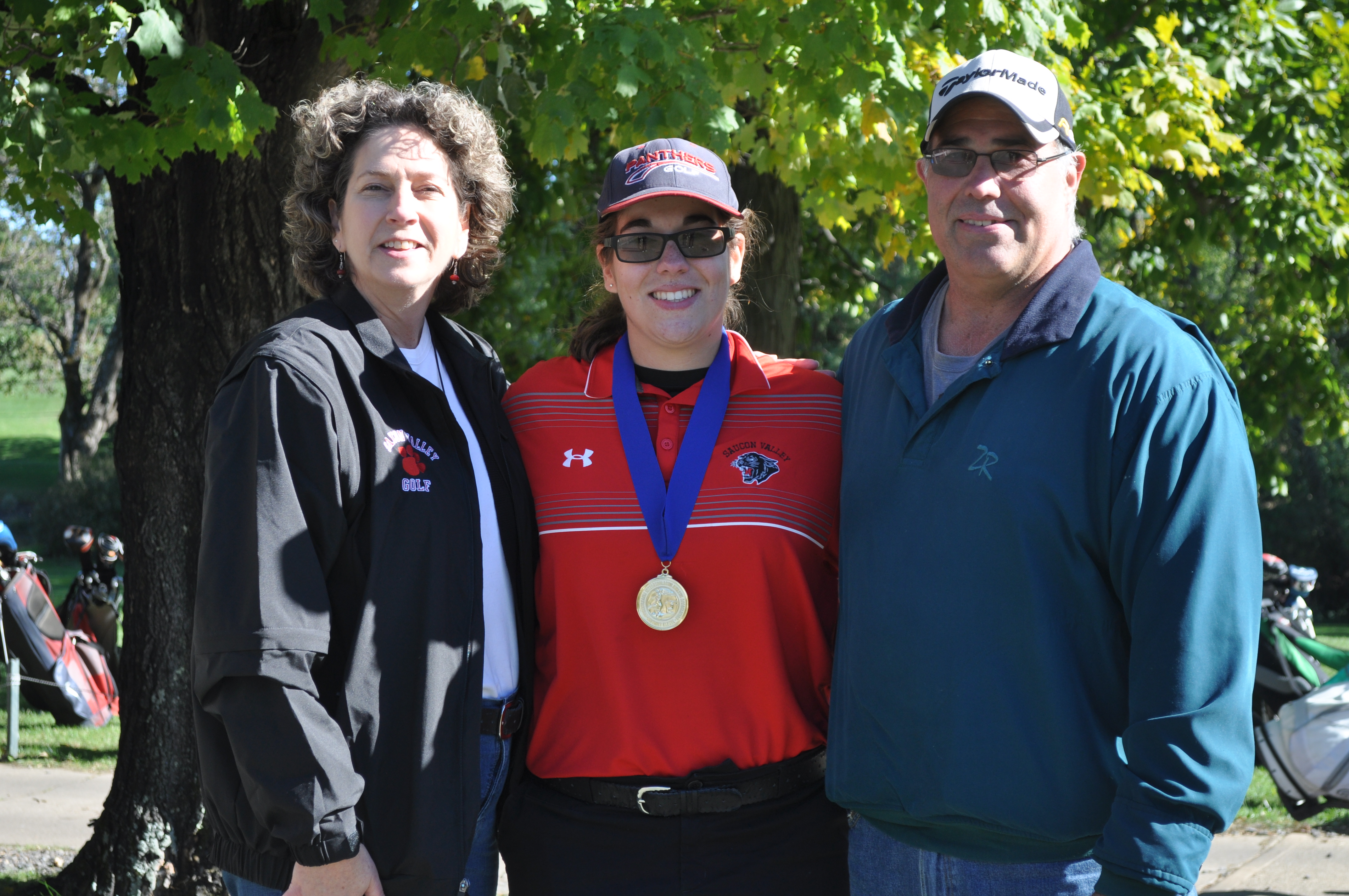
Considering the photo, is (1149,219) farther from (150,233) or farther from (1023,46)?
(150,233)

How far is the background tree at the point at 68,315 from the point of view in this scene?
23.3 metres

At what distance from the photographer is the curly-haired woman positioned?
2.17 metres

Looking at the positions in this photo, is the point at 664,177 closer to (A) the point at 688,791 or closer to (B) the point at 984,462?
(B) the point at 984,462

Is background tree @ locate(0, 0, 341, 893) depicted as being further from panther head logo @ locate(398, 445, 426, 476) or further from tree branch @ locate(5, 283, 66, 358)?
tree branch @ locate(5, 283, 66, 358)

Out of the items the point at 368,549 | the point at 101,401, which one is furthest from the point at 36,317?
the point at 368,549

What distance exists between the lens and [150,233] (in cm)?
473

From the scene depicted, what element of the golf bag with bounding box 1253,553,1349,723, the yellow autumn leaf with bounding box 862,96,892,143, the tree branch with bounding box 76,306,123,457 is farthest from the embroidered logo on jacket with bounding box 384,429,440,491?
the tree branch with bounding box 76,306,123,457

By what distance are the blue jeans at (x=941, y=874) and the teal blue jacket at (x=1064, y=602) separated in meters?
0.03

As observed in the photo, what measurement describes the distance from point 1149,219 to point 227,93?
10258 mm

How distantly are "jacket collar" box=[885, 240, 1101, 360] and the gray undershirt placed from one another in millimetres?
81

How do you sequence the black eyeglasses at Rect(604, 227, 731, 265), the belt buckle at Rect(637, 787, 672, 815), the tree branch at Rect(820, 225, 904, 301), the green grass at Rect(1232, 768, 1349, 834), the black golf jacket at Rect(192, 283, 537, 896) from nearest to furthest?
1. the black golf jacket at Rect(192, 283, 537, 896)
2. the belt buckle at Rect(637, 787, 672, 815)
3. the black eyeglasses at Rect(604, 227, 731, 265)
4. the green grass at Rect(1232, 768, 1349, 834)
5. the tree branch at Rect(820, 225, 904, 301)

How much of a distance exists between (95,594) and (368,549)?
952cm

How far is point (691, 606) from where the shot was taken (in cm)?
272

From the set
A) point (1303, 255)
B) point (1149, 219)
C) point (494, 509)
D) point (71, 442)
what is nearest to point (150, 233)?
point (494, 509)
